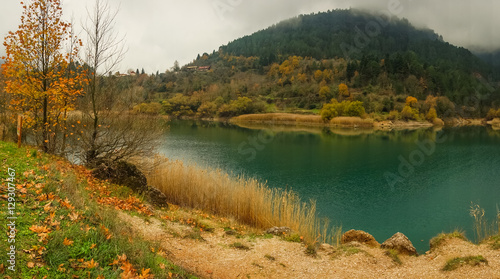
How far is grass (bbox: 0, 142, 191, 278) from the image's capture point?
406 centimetres

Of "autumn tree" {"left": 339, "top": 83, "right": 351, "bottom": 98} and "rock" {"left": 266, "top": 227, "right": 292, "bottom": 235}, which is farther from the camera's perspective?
"autumn tree" {"left": 339, "top": 83, "right": 351, "bottom": 98}

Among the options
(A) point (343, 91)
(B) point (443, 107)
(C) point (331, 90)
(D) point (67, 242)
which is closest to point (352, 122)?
(A) point (343, 91)

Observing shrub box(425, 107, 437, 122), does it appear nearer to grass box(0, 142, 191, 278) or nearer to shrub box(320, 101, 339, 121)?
shrub box(320, 101, 339, 121)

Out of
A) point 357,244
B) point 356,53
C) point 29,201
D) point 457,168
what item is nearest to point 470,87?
point 356,53

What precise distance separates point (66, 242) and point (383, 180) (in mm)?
22081

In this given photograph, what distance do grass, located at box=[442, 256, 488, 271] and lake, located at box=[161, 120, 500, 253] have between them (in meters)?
4.58

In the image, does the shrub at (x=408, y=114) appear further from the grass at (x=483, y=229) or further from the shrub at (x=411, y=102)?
the grass at (x=483, y=229)

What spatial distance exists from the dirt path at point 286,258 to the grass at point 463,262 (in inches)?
4.4

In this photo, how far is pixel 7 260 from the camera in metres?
3.75

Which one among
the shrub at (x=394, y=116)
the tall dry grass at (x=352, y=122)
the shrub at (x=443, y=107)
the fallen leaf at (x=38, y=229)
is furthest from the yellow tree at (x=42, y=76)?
the shrub at (x=443, y=107)

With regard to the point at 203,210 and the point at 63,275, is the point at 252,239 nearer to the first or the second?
the point at 203,210

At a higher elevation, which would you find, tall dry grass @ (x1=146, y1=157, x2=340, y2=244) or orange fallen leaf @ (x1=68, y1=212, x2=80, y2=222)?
orange fallen leaf @ (x1=68, y1=212, x2=80, y2=222)

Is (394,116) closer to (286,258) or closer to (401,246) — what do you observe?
(401,246)

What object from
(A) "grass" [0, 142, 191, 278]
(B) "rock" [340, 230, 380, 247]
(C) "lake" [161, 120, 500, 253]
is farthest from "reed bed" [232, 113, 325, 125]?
(A) "grass" [0, 142, 191, 278]
